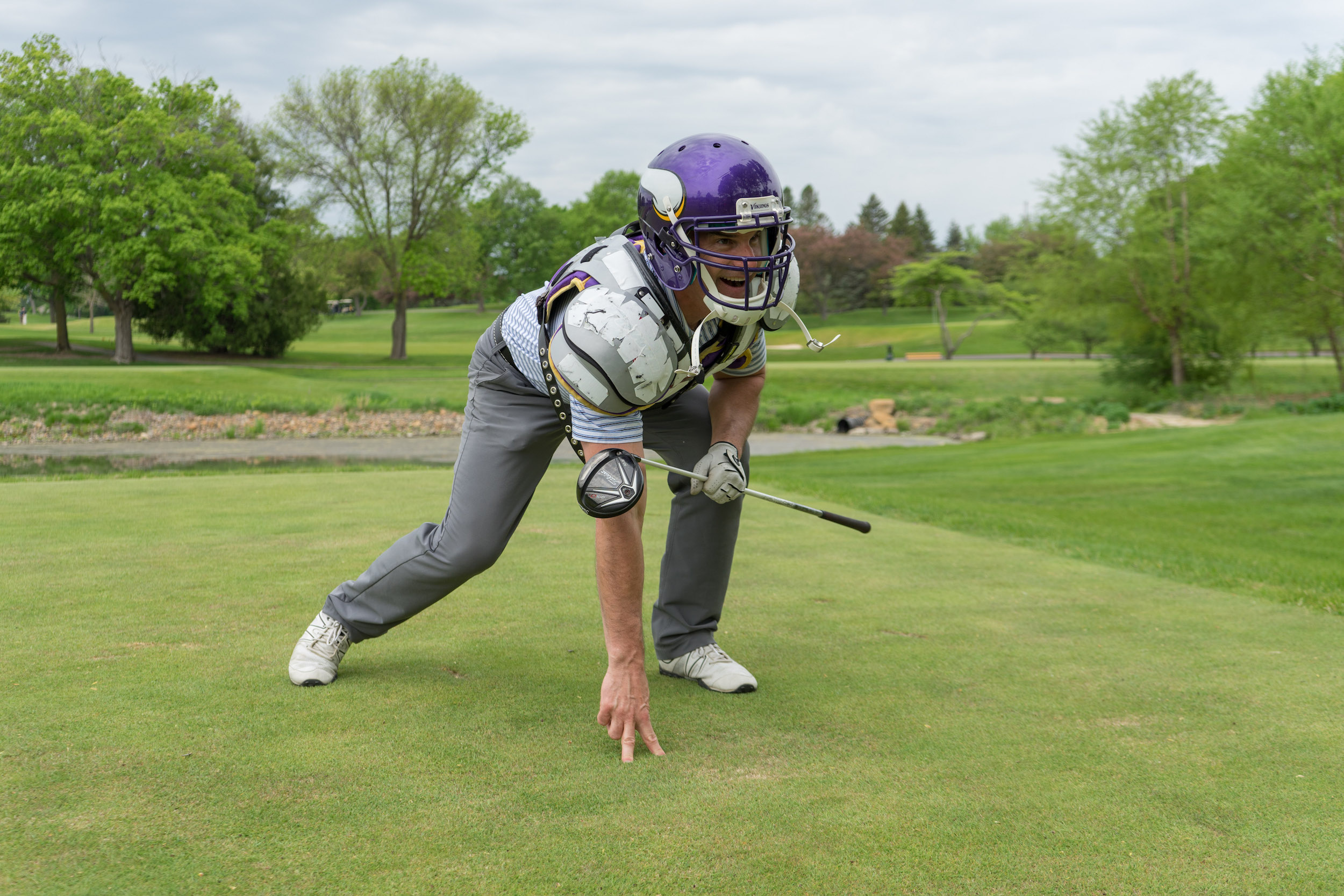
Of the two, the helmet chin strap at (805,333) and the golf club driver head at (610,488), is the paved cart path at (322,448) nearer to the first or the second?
the helmet chin strap at (805,333)

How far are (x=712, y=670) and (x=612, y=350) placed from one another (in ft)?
4.92

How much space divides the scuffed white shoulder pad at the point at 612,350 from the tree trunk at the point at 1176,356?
37.1m

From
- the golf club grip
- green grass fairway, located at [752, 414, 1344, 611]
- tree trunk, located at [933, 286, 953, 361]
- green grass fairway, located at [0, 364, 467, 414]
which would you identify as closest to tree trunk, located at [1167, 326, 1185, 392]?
green grass fairway, located at [752, 414, 1344, 611]

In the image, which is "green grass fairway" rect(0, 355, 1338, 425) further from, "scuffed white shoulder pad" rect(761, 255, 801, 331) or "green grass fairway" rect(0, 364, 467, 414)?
"scuffed white shoulder pad" rect(761, 255, 801, 331)

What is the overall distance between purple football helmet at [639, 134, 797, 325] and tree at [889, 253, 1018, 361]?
207ft

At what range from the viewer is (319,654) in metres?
3.71

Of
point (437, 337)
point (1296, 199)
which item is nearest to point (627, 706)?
point (1296, 199)

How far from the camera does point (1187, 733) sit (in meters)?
3.31

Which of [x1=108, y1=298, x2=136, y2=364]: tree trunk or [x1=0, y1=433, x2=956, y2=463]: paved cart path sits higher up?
[x1=108, y1=298, x2=136, y2=364]: tree trunk

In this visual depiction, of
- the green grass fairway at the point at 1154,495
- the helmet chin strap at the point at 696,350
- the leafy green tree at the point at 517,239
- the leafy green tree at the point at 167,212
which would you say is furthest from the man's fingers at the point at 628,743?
the leafy green tree at the point at 517,239

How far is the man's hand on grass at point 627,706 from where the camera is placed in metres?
3.05

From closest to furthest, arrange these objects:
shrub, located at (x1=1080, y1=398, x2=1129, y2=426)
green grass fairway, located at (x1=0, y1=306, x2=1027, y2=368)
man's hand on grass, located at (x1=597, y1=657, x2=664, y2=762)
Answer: man's hand on grass, located at (x1=597, y1=657, x2=664, y2=762), shrub, located at (x1=1080, y1=398, x2=1129, y2=426), green grass fairway, located at (x1=0, y1=306, x2=1027, y2=368)

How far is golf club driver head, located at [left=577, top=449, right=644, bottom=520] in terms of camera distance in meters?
2.97

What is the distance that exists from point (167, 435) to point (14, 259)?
20585mm
